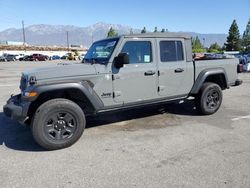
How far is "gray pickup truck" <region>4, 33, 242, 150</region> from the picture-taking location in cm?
484

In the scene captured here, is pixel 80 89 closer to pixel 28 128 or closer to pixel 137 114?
pixel 28 128

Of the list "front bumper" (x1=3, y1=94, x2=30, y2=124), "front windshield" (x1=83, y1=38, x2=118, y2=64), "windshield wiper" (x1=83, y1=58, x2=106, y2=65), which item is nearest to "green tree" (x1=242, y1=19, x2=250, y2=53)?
"front windshield" (x1=83, y1=38, x2=118, y2=64)

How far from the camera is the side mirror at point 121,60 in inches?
206

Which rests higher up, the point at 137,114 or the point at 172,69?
the point at 172,69

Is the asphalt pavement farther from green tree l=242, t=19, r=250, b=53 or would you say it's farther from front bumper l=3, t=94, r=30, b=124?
green tree l=242, t=19, r=250, b=53

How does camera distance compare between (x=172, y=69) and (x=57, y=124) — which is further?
(x=172, y=69)

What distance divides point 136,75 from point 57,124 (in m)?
1.84

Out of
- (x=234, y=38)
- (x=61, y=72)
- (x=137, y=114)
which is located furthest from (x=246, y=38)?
(x=61, y=72)

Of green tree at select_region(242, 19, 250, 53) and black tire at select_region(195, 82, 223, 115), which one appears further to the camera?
green tree at select_region(242, 19, 250, 53)

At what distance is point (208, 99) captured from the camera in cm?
704

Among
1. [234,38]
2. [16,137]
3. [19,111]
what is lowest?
[16,137]

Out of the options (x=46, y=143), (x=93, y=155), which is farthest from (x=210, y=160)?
(x=46, y=143)

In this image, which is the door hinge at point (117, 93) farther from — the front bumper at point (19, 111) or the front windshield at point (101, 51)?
the front bumper at point (19, 111)

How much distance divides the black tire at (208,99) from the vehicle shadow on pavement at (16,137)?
393cm
